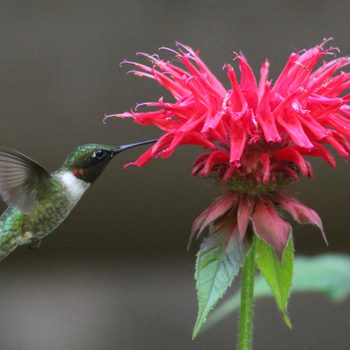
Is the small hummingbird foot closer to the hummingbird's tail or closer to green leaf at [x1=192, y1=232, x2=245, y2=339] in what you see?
the hummingbird's tail

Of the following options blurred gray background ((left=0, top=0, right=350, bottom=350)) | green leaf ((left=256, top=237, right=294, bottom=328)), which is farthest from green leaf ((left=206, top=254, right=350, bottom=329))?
blurred gray background ((left=0, top=0, right=350, bottom=350))

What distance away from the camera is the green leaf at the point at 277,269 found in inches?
47.1

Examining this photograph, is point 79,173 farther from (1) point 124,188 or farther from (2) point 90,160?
(1) point 124,188

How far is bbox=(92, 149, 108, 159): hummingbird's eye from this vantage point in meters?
1.25

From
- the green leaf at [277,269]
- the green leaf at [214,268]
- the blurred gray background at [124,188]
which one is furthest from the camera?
the blurred gray background at [124,188]

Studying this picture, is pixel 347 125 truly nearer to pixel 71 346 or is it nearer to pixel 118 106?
pixel 118 106

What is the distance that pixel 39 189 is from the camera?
4.31 feet

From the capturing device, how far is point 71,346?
2996 mm

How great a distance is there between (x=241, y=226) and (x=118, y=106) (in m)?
1.51

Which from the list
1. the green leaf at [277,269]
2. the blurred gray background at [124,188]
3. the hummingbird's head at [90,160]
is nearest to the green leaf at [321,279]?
the green leaf at [277,269]

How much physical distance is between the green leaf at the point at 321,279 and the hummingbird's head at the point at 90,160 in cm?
28

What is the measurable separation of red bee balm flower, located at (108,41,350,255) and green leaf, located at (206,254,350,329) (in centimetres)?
15

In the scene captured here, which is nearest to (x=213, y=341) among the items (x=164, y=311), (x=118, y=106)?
(x=164, y=311)

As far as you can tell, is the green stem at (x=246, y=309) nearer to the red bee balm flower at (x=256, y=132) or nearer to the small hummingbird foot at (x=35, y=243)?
the red bee balm flower at (x=256, y=132)
